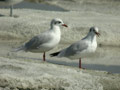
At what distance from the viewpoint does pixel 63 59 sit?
9.52 metres

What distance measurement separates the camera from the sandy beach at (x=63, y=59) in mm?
6434

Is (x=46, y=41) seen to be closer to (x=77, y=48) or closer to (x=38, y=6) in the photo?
(x=77, y=48)

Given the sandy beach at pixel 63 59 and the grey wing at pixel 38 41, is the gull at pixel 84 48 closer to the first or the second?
the sandy beach at pixel 63 59

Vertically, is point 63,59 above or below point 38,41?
below

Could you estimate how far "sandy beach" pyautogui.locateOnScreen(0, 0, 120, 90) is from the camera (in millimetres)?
6434

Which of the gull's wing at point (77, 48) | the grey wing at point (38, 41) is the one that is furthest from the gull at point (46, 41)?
the gull's wing at point (77, 48)

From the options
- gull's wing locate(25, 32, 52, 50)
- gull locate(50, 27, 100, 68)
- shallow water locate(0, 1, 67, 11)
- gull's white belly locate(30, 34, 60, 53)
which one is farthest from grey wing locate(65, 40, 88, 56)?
shallow water locate(0, 1, 67, 11)

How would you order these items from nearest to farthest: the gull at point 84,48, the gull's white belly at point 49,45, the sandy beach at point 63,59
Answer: the sandy beach at point 63,59 < the gull at point 84,48 < the gull's white belly at point 49,45

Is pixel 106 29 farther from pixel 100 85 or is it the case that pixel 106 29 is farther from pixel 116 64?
pixel 100 85

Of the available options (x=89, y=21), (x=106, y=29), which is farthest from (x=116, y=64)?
(x=89, y=21)

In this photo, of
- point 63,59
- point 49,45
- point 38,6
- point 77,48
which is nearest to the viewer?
point 77,48

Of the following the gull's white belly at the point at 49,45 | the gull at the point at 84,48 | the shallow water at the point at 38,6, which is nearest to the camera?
the gull at the point at 84,48

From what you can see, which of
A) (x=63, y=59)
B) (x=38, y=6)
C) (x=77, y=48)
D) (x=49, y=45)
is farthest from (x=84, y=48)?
(x=38, y=6)

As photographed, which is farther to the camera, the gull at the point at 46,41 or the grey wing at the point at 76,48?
the gull at the point at 46,41
